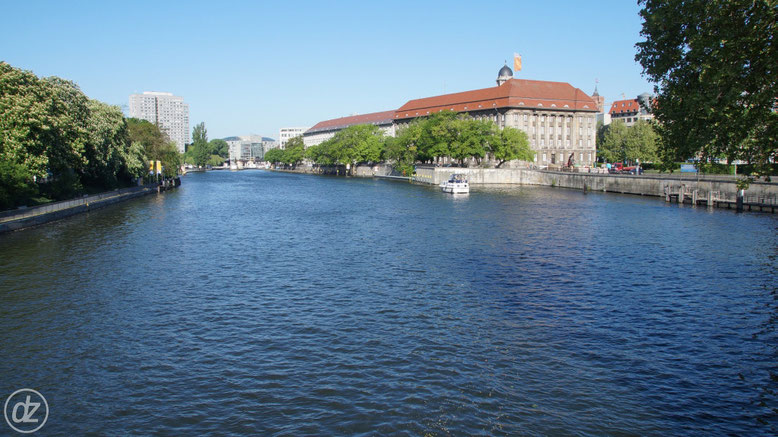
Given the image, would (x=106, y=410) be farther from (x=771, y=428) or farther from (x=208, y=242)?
(x=208, y=242)

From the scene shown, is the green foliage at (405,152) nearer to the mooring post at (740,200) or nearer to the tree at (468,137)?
the tree at (468,137)

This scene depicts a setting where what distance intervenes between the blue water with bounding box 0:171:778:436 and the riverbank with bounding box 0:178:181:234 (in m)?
5.87

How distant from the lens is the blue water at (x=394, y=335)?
15.6 metres

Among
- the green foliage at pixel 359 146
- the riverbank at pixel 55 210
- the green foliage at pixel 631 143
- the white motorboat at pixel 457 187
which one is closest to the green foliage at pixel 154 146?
the riverbank at pixel 55 210

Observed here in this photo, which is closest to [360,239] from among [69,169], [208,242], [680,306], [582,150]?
[208,242]

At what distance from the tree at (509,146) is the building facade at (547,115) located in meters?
32.0

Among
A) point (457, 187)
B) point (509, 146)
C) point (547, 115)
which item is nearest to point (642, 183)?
point (457, 187)

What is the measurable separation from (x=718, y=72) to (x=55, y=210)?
59.1 metres

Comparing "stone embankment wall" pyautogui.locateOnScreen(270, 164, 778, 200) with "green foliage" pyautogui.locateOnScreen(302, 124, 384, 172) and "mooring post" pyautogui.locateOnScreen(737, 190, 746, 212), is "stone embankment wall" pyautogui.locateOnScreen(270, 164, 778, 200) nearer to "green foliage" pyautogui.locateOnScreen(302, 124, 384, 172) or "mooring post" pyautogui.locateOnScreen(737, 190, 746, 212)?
"mooring post" pyautogui.locateOnScreen(737, 190, 746, 212)

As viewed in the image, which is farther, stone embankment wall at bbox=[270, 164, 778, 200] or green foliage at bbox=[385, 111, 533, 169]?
green foliage at bbox=[385, 111, 533, 169]

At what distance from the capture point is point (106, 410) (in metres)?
15.6

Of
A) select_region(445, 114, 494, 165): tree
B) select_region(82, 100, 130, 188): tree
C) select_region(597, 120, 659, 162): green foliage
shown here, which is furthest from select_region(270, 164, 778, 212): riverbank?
select_region(82, 100, 130, 188): tree

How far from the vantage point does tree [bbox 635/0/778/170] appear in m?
19.2

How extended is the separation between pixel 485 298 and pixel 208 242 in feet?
84.2
